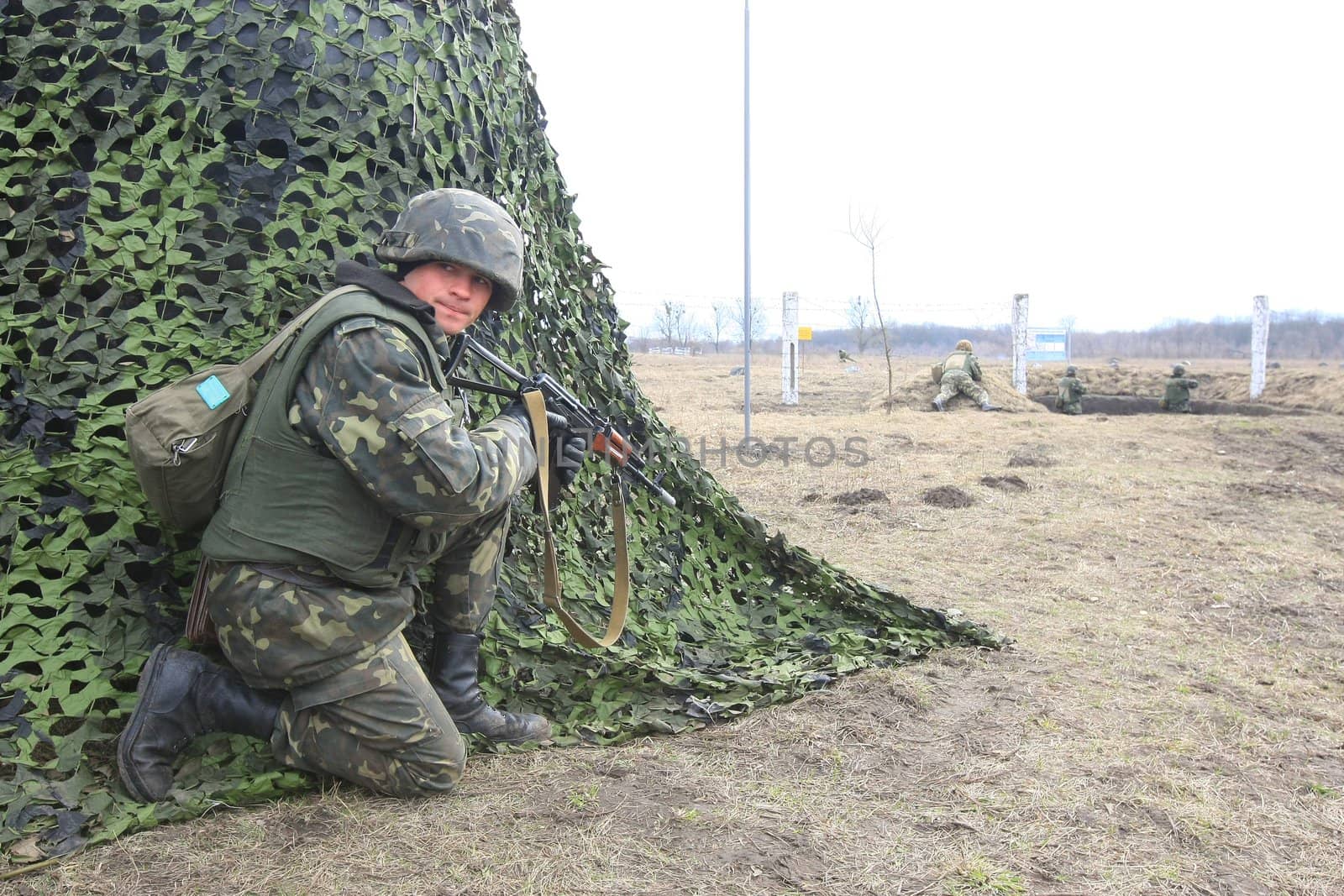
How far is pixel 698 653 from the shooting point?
4.11 metres

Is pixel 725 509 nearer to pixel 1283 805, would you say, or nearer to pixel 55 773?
pixel 1283 805

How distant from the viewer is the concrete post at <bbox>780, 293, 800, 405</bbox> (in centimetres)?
1880

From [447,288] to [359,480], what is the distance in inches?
25.6

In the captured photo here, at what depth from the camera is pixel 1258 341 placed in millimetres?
20750

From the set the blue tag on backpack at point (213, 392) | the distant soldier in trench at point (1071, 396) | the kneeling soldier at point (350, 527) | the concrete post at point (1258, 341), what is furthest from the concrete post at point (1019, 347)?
the blue tag on backpack at point (213, 392)

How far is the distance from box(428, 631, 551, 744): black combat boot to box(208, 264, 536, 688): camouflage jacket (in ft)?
1.45

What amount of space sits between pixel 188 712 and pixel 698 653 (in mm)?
1962

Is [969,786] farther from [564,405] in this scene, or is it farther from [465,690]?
[564,405]

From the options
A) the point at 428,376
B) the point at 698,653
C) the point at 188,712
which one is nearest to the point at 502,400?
the point at 428,376

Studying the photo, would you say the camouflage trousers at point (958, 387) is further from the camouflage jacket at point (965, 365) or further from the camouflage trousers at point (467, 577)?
the camouflage trousers at point (467, 577)

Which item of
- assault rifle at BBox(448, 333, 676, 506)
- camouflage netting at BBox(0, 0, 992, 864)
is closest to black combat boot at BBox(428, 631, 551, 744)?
camouflage netting at BBox(0, 0, 992, 864)

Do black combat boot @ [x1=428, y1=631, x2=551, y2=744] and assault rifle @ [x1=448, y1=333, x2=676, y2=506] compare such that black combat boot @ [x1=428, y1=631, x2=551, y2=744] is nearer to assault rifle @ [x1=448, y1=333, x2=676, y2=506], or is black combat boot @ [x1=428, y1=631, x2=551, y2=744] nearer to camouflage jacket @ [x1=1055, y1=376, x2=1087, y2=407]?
assault rifle @ [x1=448, y1=333, x2=676, y2=506]

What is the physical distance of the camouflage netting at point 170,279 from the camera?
2.80m

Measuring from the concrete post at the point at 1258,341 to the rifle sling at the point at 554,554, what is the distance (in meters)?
20.7
